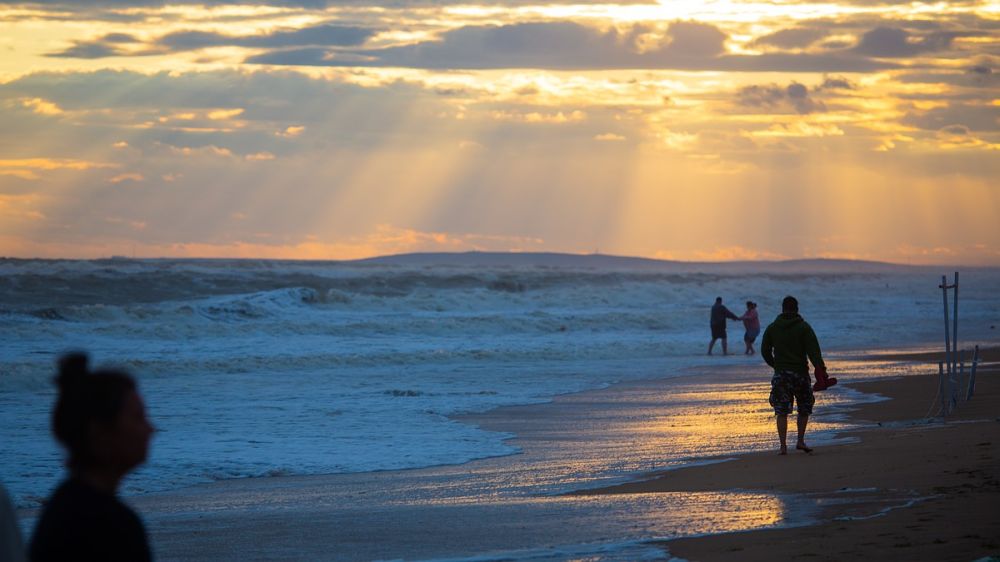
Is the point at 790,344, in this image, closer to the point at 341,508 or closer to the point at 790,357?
the point at 790,357

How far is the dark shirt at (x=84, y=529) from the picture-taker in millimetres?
2580

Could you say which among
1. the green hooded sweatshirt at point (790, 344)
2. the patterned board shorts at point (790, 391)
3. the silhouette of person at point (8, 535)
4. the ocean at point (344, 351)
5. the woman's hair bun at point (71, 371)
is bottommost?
the ocean at point (344, 351)

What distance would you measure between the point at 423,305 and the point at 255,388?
25963 mm

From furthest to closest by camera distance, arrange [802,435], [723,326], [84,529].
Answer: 1. [723,326]
2. [802,435]
3. [84,529]

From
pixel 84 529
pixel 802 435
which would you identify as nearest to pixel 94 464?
pixel 84 529

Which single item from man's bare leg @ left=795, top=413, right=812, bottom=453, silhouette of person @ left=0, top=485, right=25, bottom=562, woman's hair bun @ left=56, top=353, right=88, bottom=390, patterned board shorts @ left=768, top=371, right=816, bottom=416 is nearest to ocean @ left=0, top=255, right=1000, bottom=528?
patterned board shorts @ left=768, top=371, right=816, bottom=416

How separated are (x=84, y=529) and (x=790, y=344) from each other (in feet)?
31.1

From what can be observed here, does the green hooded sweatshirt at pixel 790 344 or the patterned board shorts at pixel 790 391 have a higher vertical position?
the green hooded sweatshirt at pixel 790 344

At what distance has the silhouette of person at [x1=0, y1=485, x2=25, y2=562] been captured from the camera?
2707 millimetres

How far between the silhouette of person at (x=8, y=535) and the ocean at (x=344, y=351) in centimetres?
689

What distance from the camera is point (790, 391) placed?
1133cm

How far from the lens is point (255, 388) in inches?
786

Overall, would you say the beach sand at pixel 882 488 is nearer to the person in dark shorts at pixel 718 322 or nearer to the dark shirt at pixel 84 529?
the dark shirt at pixel 84 529

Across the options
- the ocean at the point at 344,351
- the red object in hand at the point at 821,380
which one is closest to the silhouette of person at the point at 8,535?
the ocean at the point at 344,351
